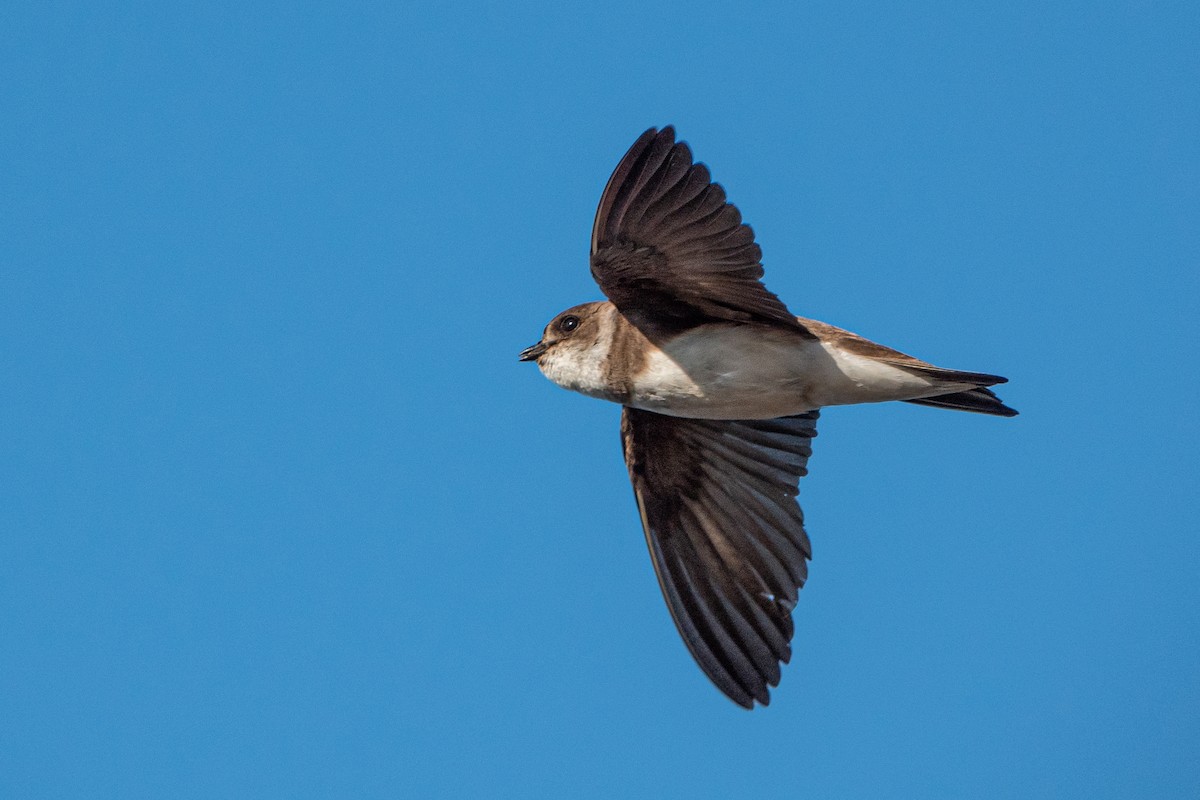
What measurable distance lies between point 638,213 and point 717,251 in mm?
435

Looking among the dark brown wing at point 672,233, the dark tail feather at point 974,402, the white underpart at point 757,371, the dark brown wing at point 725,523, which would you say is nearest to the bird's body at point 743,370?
the white underpart at point 757,371

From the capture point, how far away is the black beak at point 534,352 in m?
9.06

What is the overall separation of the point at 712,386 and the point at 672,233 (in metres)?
0.99

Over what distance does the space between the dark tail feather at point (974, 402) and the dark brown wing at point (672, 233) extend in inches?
46.6

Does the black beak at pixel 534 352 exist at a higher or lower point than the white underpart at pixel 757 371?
higher

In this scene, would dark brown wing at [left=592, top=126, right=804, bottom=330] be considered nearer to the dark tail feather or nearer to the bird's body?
the bird's body

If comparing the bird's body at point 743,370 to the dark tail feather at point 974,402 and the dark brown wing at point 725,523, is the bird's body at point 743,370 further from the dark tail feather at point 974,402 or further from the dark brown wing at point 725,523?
the dark brown wing at point 725,523

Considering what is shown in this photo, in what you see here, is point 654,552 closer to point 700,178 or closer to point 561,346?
point 561,346

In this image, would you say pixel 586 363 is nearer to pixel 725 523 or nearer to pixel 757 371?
pixel 757 371

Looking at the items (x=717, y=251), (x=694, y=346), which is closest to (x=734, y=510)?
(x=694, y=346)

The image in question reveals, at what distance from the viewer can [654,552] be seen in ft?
31.6

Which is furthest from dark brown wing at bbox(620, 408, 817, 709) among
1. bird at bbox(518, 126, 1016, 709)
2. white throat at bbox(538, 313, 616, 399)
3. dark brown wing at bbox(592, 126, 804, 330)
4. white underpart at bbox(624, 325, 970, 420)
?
dark brown wing at bbox(592, 126, 804, 330)

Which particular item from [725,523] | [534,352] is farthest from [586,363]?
Result: [725,523]

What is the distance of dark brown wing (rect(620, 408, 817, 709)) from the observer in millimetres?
9367
